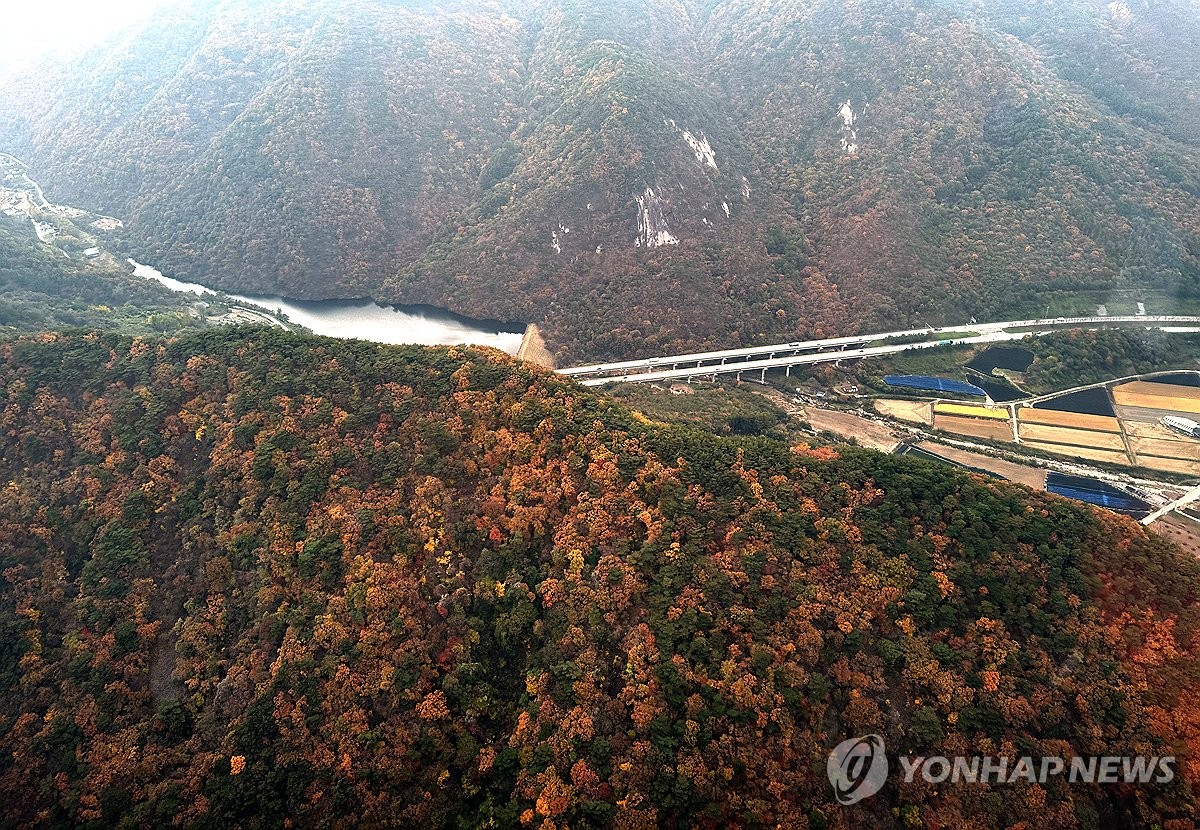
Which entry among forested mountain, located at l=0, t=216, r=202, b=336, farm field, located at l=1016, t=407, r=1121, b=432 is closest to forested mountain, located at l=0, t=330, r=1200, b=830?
farm field, located at l=1016, t=407, r=1121, b=432

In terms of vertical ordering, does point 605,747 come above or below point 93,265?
below

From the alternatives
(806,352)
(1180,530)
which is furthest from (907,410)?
(1180,530)

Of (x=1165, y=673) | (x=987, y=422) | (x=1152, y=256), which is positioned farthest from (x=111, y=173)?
(x=1152, y=256)

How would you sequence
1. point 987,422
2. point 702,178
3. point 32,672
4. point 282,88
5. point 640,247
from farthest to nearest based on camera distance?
point 282,88, point 702,178, point 640,247, point 987,422, point 32,672

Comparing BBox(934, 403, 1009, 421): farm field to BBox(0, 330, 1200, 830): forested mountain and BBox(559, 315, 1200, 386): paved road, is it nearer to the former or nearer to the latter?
BBox(559, 315, 1200, 386): paved road

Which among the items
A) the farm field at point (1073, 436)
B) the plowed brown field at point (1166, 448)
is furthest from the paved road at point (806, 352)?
the plowed brown field at point (1166, 448)

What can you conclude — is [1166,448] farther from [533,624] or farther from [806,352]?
[533,624]

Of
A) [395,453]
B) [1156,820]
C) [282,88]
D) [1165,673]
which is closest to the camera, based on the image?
[1156,820]

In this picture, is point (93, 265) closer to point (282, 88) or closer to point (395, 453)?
point (282, 88)
